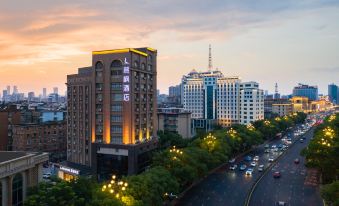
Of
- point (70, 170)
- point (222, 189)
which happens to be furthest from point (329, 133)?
point (70, 170)

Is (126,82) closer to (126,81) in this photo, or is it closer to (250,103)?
(126,81)

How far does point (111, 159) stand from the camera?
70125 mm

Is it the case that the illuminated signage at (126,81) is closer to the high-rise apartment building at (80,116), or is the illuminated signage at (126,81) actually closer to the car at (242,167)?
the high-rise apartment building at (80,116)

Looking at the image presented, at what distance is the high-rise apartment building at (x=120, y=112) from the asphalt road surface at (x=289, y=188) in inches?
1003

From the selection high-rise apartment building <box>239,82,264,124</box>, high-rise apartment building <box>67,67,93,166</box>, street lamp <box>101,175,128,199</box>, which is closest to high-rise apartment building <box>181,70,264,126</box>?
high-rise apartment building <box>239,82,264,124</box>

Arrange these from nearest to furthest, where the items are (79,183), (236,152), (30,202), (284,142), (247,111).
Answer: (30,202)
(79,183)
(236,152)
(284,142)
(247,111)

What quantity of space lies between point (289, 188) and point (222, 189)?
12.9m

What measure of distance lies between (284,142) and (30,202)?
4254 inches

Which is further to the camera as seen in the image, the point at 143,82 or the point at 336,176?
the point at 143,82

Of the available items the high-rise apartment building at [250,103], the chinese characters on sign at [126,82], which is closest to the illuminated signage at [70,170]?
the chinese characters on sign at [126,82]

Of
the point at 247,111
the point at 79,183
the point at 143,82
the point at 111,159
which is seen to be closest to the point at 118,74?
the point at 143,82

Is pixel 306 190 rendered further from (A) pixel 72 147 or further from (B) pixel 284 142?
(B) pixel 284 142

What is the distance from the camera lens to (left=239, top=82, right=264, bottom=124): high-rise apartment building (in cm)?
16212

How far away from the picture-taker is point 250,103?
163 metres
